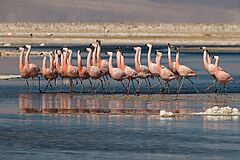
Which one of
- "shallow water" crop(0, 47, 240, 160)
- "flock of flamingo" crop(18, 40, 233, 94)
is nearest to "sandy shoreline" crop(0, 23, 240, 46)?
"flock of flamingo" crop(18, 40, 233, 94)

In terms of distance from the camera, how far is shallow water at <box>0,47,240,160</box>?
16.2 m

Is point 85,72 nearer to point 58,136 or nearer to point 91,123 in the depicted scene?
point 91,123

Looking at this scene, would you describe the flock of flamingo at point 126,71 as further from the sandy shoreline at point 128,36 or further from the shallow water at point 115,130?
the sandy shoreline at point 128,36

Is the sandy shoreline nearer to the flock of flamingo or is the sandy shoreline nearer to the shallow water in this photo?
the flock of flamingo

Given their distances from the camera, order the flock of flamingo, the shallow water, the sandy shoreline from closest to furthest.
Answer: the shallow water < the flock of flamingo < the sandy shoreline

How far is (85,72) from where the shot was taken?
2762 cm

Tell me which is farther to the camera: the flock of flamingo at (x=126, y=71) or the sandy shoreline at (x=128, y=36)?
the sandy shoreline at (x=128, y=36)

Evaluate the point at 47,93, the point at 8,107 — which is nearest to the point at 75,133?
the point at 8,107

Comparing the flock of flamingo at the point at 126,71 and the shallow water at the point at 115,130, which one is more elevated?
the flock of flamingo at the point at 126,71

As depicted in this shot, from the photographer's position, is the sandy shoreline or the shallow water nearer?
the shallow water

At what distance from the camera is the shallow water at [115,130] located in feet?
53.1

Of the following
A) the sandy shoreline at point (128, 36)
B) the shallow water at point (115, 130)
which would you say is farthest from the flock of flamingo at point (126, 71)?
the sandy shoreline at point (128, 36)

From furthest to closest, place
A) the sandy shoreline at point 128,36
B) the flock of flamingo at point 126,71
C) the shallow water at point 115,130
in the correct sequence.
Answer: the sandy shoreline at point 128,36, the flock of flamingo at point 126,71, the shallow water at point 115,130

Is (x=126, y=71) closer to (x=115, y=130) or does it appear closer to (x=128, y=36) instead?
(x=115, y=130)
